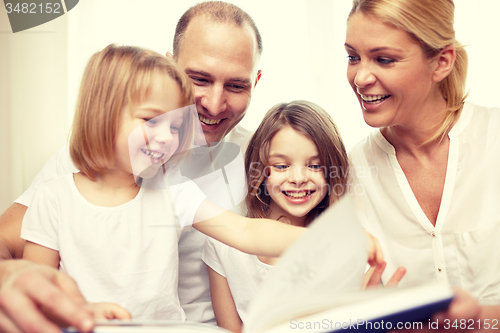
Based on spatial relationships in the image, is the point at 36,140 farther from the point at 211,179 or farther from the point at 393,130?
the point at 393,130

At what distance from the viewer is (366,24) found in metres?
1.13

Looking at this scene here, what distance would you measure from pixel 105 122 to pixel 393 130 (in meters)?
0.94

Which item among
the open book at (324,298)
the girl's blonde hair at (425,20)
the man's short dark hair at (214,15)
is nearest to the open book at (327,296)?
the open book at (324,298)

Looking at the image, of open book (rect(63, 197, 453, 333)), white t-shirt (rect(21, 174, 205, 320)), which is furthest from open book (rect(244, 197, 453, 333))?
white t-shirt (rect(21, 174, 205, 320))

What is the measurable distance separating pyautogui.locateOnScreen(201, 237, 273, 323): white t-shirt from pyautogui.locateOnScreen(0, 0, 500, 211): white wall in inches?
28.2

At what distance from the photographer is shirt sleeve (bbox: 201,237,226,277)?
123 centimetres

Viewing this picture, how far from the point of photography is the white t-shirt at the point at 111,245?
0.98 meters

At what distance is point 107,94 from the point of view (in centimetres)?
100

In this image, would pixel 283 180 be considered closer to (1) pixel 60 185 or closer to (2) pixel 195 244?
(2) pixel 195 244

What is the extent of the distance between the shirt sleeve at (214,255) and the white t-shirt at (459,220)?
0.49 m

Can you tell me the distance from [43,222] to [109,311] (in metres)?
0.35

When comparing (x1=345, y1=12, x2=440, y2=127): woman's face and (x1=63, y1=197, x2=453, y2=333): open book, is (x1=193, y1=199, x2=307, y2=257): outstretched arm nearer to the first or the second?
(x1=63, y1=197, x2=453, y2=333): open book

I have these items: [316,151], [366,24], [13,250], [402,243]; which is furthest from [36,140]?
[402,243]

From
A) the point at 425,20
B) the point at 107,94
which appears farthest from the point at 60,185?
the point at 425,20
